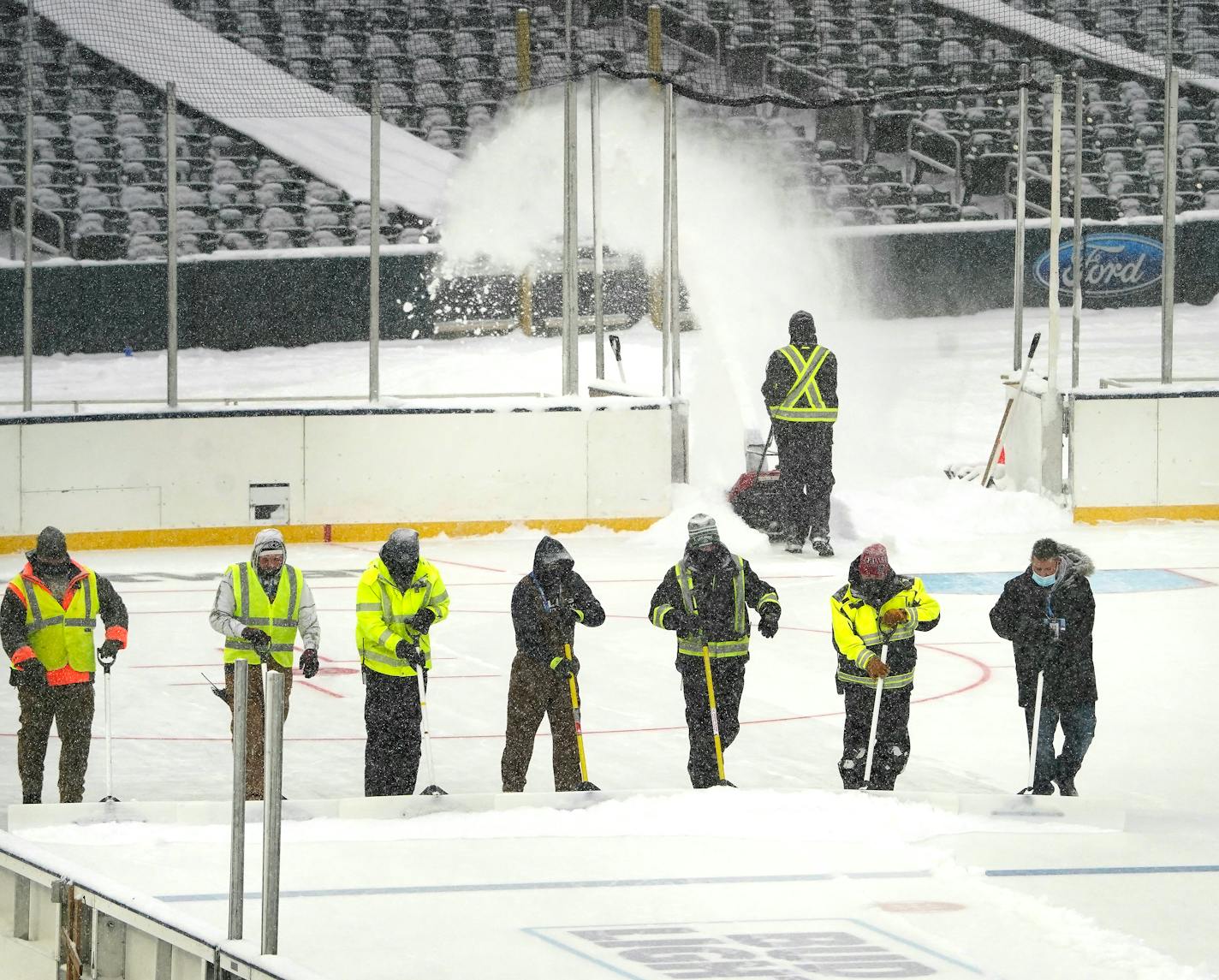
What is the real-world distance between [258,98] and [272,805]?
2297 centimetres

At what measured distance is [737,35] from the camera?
29.1 m

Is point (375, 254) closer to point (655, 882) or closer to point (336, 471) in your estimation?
point (336, 471)

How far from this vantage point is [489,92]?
1101 inches

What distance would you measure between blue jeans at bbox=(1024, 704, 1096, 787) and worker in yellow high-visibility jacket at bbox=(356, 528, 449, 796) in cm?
256

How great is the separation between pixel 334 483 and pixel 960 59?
15027 millimetres

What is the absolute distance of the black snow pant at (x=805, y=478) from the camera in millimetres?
16281

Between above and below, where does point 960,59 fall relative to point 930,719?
above

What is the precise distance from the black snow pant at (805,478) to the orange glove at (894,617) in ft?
23.9

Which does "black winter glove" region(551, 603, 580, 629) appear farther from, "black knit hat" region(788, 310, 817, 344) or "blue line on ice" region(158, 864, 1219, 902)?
"black knit hat" region(788, 310, 817, 344)

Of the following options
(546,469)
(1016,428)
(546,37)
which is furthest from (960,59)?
(546,469)

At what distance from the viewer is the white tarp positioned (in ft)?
88.4

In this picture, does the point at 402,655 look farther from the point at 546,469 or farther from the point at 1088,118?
the point at 1088,118

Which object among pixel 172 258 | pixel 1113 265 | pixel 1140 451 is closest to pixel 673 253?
pixel 172 258

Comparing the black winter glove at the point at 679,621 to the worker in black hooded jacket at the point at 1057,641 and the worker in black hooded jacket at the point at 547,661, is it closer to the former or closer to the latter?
the worker in black hooded jacket at the point at 547,661
